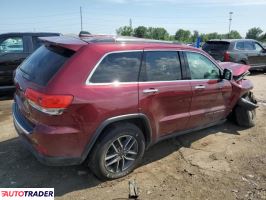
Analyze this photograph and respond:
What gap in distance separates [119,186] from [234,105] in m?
3.04

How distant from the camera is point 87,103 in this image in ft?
11.3

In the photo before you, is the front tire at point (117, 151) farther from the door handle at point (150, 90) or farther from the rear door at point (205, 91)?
the rear door at point (205, 91)

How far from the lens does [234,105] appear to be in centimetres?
585

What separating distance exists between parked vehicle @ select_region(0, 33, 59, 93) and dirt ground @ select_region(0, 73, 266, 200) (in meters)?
2.83

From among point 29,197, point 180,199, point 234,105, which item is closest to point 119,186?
point 180,199

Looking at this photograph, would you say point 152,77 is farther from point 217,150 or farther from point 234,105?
point 234,105

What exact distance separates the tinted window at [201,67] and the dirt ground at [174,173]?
1212 mm

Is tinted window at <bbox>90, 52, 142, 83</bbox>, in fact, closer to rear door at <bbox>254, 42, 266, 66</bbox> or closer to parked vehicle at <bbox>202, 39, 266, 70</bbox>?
parked vehicle at <bbox>202, 39, 266, 70</bbox>

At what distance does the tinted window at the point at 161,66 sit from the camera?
4105 millimetres

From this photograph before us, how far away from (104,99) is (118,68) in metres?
0.49

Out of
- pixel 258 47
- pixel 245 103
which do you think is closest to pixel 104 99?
pixel 245 103

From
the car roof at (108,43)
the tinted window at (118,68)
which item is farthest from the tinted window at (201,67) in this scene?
the tinted window at (118,68)

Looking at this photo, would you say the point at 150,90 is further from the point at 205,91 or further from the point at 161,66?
the point at 205,91

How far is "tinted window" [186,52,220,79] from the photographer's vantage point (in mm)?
4766
